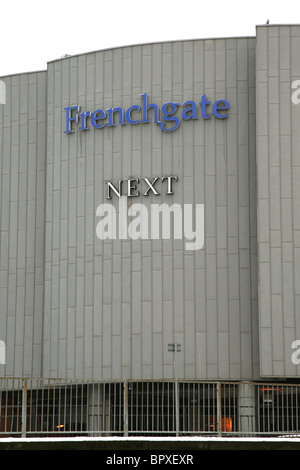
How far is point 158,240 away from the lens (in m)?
46.3

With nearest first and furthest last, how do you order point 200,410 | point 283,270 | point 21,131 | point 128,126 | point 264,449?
point 264,449 < point 200,410 < point 283,270 < point 128,126 < point 21,131

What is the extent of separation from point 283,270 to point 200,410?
1209 cm

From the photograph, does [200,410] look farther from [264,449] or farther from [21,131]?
[21,131]

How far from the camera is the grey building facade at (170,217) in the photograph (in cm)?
4459

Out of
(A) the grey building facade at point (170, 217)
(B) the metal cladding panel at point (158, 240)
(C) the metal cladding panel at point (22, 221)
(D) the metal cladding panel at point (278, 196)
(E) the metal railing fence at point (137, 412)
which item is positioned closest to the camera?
(E) the metal railing fence at point (137, 412)

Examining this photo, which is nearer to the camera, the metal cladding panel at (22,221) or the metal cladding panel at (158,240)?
the metal cladding panel at (158,240)

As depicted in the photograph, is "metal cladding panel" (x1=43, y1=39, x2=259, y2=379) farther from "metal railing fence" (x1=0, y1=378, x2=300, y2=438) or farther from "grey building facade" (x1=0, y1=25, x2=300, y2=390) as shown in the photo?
"metal railing fence" (x1=0, y1=378, x2=300, y2=438)

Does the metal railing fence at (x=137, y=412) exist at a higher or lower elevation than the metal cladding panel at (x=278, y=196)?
lower

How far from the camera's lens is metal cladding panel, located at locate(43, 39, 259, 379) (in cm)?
4556

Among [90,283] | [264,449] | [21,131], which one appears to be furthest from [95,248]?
[264,449]

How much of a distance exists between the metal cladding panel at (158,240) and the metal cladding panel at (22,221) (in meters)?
1.50

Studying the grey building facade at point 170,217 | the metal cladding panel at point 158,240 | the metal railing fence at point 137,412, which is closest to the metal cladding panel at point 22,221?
the grey building facade at point 170,217

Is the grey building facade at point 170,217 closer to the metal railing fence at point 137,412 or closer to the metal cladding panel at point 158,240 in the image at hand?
the metal cladding panel at point 158,240

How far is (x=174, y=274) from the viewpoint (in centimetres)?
4603
